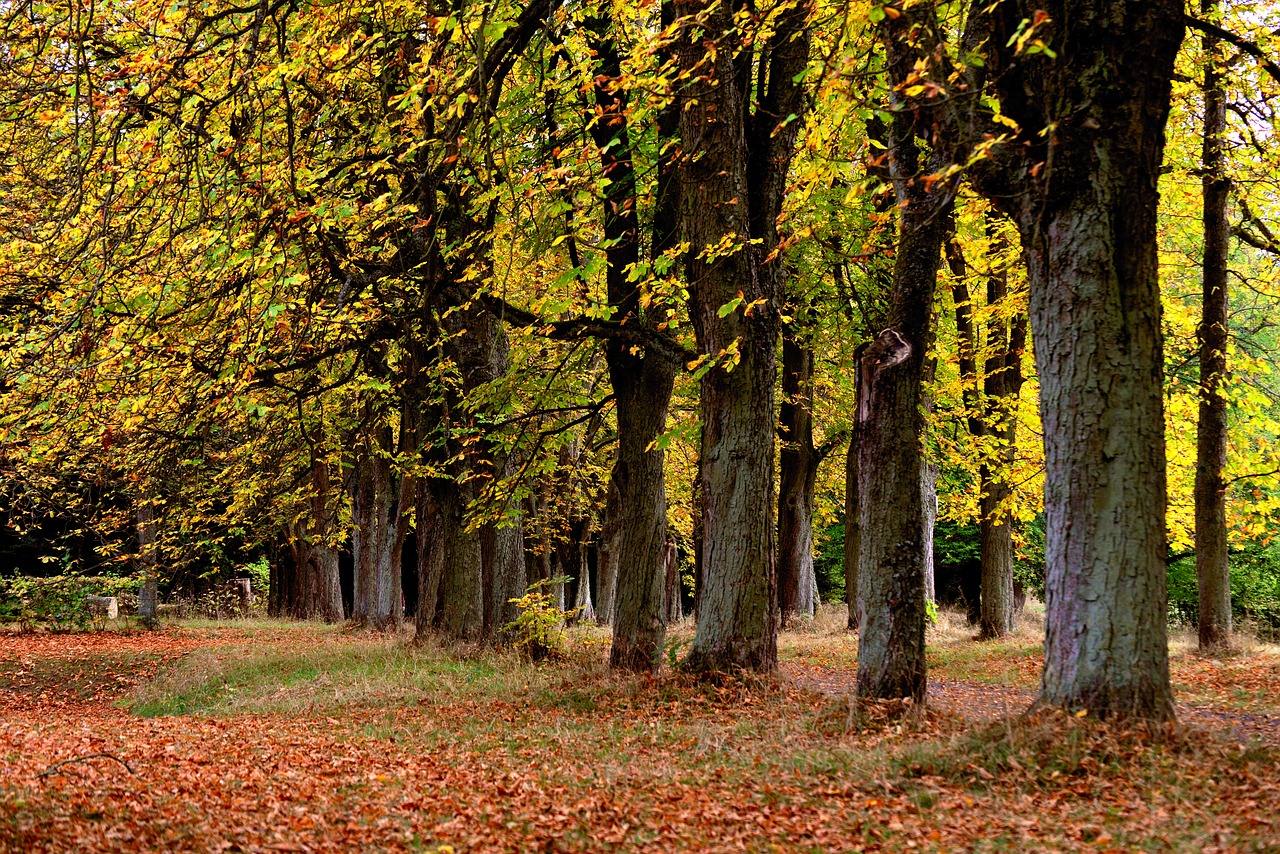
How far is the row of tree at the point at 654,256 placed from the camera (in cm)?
634

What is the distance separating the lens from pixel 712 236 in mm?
10297

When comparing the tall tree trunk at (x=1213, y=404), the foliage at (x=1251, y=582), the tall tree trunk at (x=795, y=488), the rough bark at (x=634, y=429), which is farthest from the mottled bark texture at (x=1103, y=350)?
the foliage at (x=1251, y=582)

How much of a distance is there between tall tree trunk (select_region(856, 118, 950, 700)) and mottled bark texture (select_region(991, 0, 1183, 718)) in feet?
5.27

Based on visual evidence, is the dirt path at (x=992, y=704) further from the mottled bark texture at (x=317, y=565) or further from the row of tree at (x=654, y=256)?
the mottled bark texture at (x=317, y=565)

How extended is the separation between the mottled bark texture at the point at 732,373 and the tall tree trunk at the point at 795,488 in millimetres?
10325

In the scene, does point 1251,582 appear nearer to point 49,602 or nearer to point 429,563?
point 429,563

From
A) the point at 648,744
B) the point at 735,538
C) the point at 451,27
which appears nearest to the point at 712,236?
the point at 735,538

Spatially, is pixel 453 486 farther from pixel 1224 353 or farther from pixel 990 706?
pixel 1224 353

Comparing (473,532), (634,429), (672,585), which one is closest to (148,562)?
(473,532)

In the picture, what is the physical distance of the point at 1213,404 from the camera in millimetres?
12789

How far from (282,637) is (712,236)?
52.2 ft

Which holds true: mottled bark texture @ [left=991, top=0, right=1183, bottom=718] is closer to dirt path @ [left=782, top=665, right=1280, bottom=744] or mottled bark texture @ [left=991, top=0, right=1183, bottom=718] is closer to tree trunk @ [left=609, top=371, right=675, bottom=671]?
→ dirt path @ [left=782, top=665, right=1280, bottom=744]

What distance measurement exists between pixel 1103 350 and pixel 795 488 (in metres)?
15.5

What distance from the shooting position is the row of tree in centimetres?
634
